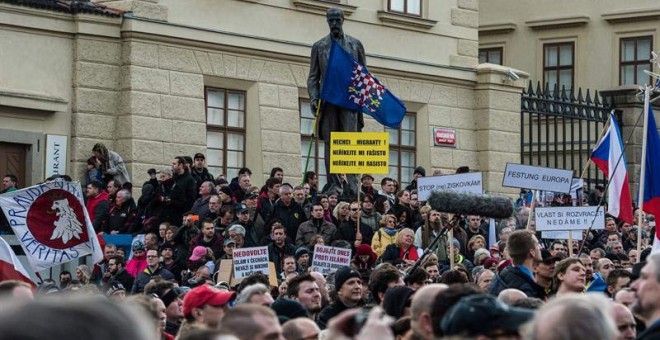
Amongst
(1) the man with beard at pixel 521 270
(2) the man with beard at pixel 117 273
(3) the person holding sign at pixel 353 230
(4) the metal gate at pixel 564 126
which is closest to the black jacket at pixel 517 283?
(1) the man with beard at pixel 521 270

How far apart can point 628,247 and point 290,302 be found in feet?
49.1

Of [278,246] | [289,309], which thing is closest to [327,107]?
[278,246]

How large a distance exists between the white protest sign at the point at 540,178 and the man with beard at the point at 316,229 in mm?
2647

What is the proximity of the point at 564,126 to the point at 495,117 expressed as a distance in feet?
4.69

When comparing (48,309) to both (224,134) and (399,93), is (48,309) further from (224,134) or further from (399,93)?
(399,93)

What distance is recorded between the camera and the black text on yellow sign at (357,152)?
20.0m

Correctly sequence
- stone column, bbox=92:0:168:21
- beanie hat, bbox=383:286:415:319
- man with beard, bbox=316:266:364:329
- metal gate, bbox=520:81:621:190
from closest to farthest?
1. beanie hat, bbox=383:286:415:319
2. man with beard, bbox=316:266:364:329
3. stone column, bbox=92:0:168:21
4. metal gate, bbox=520:81:621:190

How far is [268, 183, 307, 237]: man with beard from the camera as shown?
2042 cm

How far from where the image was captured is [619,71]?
126 feet

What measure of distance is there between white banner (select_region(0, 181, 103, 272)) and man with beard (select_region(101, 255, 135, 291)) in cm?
148

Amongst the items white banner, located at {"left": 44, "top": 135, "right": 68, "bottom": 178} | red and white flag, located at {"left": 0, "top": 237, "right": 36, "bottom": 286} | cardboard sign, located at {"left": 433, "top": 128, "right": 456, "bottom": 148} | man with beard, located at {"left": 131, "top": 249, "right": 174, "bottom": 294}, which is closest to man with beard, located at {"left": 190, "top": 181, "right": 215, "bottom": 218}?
man with beard, located at {"left": 131, "top": 249, "right": 174, "bottom": 294}

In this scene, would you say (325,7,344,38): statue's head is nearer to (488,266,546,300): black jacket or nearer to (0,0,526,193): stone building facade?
(0,0,526,193): stone building facade

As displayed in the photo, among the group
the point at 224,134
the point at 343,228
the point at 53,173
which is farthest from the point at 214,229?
the point at 224,134

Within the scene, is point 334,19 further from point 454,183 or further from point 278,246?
point 454,183
